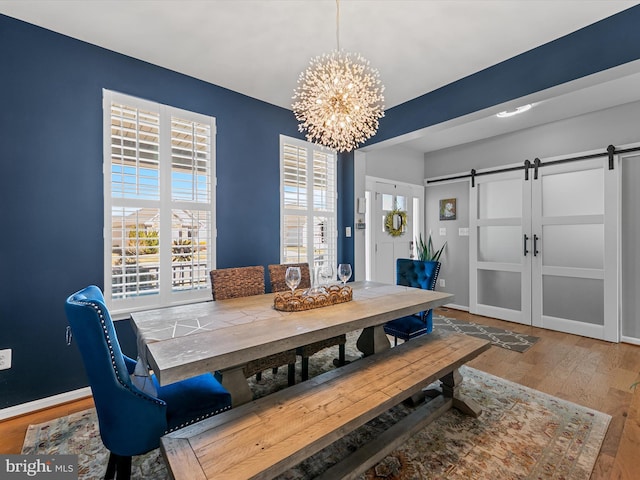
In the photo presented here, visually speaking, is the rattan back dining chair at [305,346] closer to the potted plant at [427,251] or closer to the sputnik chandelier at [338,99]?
the sputnik chandelier at [338,99]

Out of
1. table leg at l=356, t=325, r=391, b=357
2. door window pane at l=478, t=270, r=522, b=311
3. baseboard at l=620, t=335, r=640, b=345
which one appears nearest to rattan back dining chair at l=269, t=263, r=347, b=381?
table leg at l=356, t=325, r=391, b=357

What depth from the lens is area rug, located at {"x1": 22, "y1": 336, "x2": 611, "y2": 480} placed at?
5.26 ft

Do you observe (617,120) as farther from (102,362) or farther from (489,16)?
(102,362)

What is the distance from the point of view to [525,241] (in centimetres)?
415

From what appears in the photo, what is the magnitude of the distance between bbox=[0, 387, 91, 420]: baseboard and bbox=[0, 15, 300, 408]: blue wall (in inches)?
1.5

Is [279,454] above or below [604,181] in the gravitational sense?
below

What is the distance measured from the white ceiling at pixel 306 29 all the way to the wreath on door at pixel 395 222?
226 cm

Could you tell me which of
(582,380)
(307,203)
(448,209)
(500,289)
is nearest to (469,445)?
(582,380)

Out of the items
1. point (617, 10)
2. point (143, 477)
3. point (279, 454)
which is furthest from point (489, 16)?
point (143, 477)

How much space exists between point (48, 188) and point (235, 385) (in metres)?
2.09

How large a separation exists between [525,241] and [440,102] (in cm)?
233

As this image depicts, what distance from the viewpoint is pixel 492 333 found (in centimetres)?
379

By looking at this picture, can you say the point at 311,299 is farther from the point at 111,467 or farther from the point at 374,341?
the point at 111,467

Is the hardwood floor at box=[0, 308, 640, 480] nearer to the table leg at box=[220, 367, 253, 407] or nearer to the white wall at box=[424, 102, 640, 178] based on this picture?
the table leg at box=[220, 367, 253, 407]
